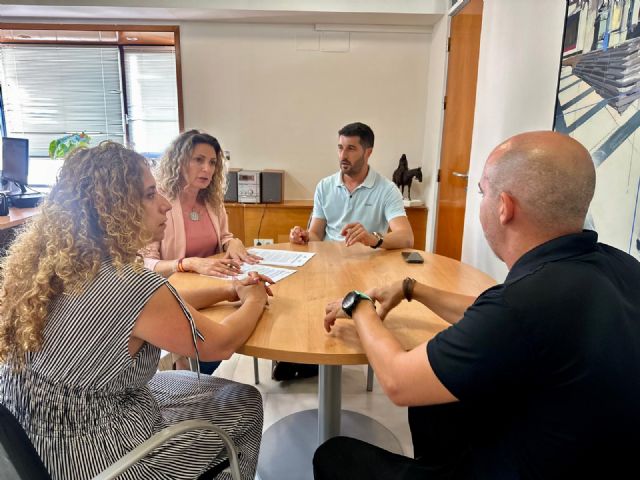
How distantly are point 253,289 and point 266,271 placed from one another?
1.20 feet

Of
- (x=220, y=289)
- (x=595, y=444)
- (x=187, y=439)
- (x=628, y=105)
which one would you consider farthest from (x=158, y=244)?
(x=628, y=105)

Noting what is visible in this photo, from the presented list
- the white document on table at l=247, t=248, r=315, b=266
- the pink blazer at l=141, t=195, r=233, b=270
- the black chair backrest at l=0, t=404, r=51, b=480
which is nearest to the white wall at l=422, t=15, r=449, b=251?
the white document on table at l=247, t=248, r=315, b=266

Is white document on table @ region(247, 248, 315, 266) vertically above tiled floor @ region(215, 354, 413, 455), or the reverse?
white document on table @ region(247, 248, 315, 266)

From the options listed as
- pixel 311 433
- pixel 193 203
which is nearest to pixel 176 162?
pixel 193 203

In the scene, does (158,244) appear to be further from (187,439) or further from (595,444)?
(595,444)

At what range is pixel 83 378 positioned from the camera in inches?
36.6

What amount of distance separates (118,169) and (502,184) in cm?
87

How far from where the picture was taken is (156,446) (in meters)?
0.85

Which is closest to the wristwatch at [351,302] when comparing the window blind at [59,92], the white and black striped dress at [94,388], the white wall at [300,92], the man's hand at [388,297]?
the man's hand at [388,297]

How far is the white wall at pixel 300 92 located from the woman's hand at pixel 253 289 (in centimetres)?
284

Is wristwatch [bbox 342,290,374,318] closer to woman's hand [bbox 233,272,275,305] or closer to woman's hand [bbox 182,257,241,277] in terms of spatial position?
woman's hand [bbox 233,272,275,305]

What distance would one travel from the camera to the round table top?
107 centimetres

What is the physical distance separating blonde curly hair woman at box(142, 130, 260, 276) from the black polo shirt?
4.03 feet

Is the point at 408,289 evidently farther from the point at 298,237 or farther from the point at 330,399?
the point at 298,237
